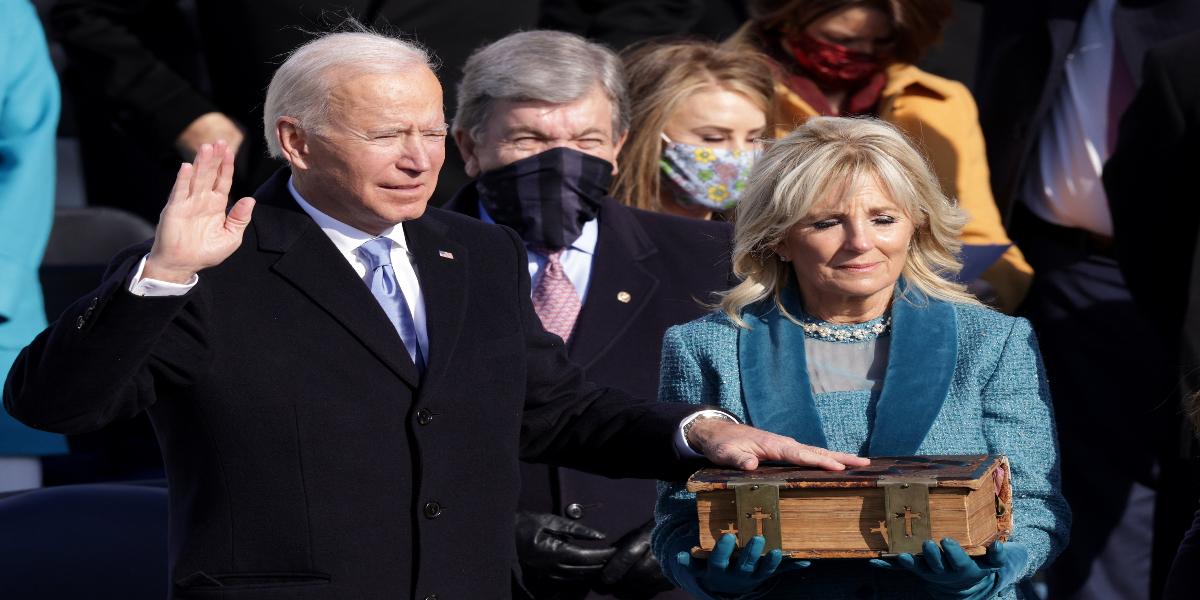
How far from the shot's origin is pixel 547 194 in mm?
3711

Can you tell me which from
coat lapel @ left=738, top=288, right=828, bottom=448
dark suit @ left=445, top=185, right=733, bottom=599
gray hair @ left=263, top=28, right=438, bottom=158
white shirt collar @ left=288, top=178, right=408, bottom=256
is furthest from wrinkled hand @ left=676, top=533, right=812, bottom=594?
gray hair @ left=263, top=28, right=438, bottom=158

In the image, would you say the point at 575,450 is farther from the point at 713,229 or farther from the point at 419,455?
the point at 713,229

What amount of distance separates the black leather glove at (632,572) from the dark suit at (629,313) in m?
0.07

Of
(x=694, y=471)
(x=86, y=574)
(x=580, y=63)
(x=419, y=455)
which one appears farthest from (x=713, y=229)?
(x=86, y=574)

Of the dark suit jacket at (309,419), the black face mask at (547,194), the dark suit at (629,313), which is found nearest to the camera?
the dark suit jacket at (309,419)

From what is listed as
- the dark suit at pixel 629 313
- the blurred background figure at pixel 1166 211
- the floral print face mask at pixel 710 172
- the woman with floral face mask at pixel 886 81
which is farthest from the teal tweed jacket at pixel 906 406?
the woman with floral face mask at pixel 886 81

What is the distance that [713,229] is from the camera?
12.9ft

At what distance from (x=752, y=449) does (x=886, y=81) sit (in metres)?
2.38

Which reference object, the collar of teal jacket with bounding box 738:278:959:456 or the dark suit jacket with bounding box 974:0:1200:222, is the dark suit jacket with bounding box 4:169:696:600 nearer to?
the collar of teal jacket with bounding box 738:278:959:456

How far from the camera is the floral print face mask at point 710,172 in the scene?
13.9 ft

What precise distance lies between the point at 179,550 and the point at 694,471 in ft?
3.30

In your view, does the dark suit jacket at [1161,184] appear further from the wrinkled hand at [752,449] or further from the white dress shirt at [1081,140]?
the wrinkled hand at [752,449]

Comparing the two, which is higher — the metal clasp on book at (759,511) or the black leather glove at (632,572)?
the metal clasp on book at (759,511)

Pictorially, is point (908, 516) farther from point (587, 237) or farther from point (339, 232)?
point (587, 237)
